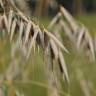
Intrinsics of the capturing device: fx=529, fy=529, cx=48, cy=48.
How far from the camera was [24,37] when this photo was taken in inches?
66.7

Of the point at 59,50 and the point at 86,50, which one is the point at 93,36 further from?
the point at 59,50

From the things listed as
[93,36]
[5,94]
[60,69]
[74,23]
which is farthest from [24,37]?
[93,36]

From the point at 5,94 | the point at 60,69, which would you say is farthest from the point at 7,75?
the point at 60,69

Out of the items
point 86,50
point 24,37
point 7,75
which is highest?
point 24,37

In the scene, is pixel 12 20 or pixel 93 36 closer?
pixel 12 20

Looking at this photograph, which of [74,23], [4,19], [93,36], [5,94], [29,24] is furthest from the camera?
[93,36]

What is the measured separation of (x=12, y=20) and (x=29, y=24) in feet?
0.34

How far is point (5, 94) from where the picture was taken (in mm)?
2230

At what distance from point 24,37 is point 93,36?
1034mm

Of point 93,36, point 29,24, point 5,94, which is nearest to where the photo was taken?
point 29,24

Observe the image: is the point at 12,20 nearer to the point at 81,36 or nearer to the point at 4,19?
the point at 4,19

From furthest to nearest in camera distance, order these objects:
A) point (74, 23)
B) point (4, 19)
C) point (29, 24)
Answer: point (74, 23) < point (4, 19) < point (29, 24)

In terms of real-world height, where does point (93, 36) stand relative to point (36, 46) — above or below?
below

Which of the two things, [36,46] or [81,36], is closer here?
[36,46]
